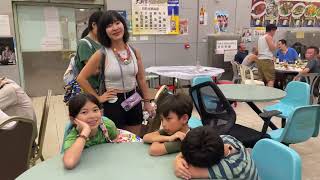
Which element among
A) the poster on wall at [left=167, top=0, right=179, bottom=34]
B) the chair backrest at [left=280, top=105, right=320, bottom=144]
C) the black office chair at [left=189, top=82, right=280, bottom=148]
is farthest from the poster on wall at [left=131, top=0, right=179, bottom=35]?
the chair backrest at [left=280, top=105, right=320, bottom=144]

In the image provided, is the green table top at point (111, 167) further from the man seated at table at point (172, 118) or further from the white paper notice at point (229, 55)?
the white paper notice at point (229, 55)

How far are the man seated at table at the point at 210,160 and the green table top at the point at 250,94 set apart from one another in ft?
5.72

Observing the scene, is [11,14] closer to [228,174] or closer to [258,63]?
[258,63]

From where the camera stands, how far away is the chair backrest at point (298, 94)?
10.9ft

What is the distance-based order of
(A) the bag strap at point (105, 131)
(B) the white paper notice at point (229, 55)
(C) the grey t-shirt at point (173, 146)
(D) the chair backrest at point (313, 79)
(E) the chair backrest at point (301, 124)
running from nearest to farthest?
(C) the grey t-shirt at point (173, 146), (A) the bag strap at point (105, 131), (E) the chair backrest at point (301, 124), (D) the chair backrest at point (313, 79), (B) the white paper notice at point (229, 55)

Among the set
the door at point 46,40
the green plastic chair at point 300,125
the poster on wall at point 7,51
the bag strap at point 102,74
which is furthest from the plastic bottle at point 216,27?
the bag strap at point 102,74

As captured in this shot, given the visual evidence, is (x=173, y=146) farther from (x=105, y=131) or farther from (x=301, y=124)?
(x=301, y=124)

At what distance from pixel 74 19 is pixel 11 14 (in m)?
1.17

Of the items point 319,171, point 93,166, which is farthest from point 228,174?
point 319,171

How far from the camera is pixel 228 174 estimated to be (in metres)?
1.27

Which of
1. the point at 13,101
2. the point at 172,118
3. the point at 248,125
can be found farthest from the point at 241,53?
the point at 172,118

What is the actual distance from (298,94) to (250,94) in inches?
25.4

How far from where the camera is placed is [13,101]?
95.4 inches

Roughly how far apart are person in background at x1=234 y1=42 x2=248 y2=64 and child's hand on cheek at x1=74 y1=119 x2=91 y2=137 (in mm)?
5932
